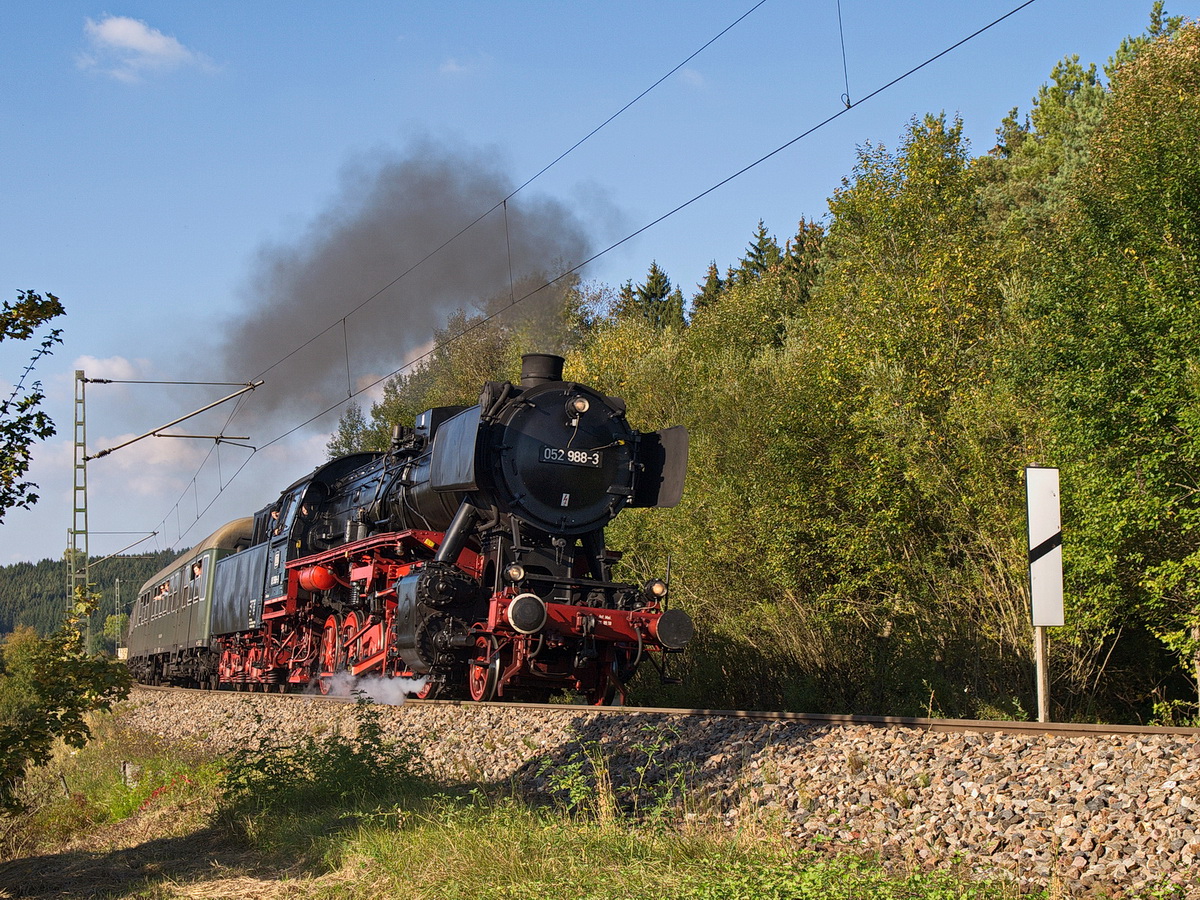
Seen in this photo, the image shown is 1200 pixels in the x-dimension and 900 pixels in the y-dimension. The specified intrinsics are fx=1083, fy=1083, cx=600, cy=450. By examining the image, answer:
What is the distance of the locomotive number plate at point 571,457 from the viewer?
Result: 12.3m

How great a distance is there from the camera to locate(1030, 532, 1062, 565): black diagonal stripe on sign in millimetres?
8234

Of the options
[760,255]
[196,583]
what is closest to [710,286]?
[760,255]

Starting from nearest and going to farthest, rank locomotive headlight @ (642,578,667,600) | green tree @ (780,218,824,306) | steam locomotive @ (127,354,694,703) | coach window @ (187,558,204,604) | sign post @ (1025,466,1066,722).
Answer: sign post @ (1025,466,1066,722) < steam locomotive @ (127,354,694,703) < locomotive headlight @ (642,578,667,600) < coach window @ (187,558,204,604) < green tree @ (780,218,824,306)

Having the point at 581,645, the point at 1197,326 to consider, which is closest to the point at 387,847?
the point at 581,645

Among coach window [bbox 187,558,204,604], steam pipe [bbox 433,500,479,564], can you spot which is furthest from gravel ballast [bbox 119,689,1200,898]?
coach window [bbox 187,558,204,604]

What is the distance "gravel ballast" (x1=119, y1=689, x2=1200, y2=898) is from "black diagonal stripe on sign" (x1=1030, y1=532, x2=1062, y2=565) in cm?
175

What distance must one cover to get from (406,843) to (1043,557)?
5.10 metres

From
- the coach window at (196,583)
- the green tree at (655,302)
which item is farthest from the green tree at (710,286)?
the coach window at (196,583)

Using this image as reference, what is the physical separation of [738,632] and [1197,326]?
29.0ft

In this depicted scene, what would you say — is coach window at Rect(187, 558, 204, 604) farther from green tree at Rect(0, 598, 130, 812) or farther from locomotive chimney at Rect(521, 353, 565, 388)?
green tree at Rect(0, 598, 130, 812)

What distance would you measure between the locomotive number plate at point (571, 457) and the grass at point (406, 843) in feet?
11.9

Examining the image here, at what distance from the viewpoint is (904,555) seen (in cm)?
1727

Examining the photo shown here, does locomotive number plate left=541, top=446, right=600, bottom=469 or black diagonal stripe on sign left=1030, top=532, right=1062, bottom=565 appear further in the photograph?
locomotive number plate left=541, top=446, right=600, bottom=469

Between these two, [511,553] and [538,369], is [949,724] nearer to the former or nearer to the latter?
[511,553]
